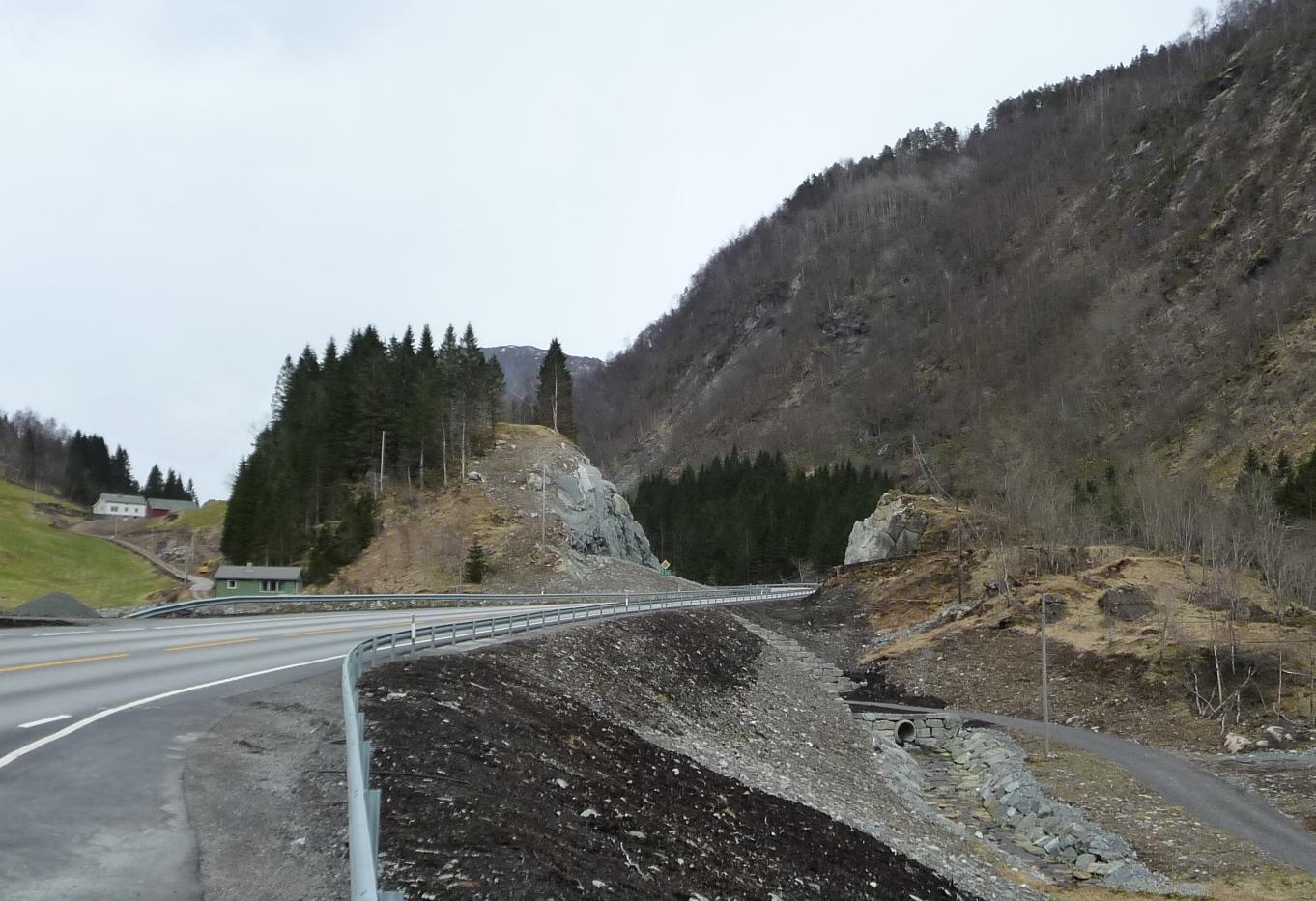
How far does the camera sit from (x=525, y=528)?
67.4 metres

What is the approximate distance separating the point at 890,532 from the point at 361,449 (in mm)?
48639

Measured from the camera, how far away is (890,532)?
69.9m

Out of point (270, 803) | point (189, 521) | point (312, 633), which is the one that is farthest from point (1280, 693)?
point (189, 521)

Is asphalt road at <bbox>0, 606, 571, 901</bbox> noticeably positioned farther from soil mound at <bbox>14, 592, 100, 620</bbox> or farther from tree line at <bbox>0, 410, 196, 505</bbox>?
tree line at <bbox>0, 410, 196, 505</bbox>

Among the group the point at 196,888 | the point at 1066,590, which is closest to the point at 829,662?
the point at 1066,590

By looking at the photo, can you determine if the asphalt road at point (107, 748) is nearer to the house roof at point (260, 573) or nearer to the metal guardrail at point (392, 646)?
the metal guardrail at point (392, 646)

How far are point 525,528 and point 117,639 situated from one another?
44257 mm

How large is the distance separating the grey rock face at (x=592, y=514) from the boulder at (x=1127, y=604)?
39567 millimetres

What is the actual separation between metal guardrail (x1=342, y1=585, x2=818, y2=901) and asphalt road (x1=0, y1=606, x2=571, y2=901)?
1597 mm

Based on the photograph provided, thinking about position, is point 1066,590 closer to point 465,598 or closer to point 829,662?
point 829,662

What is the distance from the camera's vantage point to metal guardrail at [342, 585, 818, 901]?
16.4 feet

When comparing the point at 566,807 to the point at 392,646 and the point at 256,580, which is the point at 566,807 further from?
the point at 256,580

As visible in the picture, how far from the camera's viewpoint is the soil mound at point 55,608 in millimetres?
31203

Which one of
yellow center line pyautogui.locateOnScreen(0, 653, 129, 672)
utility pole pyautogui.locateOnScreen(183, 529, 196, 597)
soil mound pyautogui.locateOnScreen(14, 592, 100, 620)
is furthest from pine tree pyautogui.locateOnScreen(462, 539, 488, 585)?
yellow center line pyautogui.locateOnScreen(0, 653, 129, 672)
